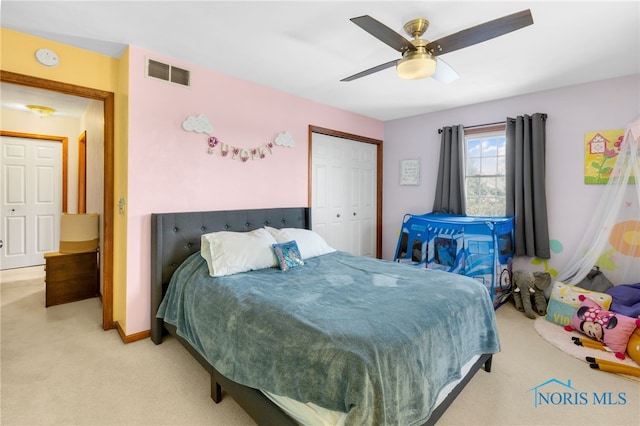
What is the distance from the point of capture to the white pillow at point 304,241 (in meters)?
2.91

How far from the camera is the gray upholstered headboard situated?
8.43 ft

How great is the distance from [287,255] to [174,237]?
1.01 metres

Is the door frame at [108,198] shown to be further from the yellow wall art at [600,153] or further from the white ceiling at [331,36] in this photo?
the yellow wall art at [600,153]

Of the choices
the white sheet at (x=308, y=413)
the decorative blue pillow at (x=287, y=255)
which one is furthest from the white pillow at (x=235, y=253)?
the white sheet at (x=308, y=413)

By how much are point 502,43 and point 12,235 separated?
6841 millimetres

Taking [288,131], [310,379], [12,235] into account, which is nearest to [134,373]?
[310,379]

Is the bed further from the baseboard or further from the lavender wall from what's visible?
the lavender wall

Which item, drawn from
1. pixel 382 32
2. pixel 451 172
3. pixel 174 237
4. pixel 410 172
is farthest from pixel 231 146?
pixel 451 172

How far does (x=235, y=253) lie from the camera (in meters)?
2.45

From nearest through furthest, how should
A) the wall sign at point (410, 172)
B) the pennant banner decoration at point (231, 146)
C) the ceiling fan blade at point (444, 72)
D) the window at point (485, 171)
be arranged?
the ceiling fan blade at point (444, 72) < the pennant banner decoration at point (231, 146) < the window at point (485, 171) < the wall sign at point (410, 172)

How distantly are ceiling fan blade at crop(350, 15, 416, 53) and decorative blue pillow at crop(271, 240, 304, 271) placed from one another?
173cm

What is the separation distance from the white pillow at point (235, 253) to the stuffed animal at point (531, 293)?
2785mm

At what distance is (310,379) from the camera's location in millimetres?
1317

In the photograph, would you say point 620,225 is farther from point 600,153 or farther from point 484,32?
point 484,32
